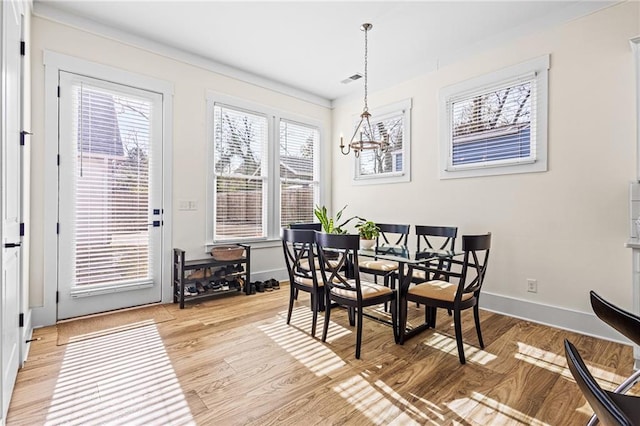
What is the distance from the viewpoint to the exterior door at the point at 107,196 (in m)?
3.08

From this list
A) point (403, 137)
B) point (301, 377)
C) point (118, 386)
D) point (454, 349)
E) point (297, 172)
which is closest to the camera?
point (118, 386)

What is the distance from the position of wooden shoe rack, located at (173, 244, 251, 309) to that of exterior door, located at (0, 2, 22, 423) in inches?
58.8

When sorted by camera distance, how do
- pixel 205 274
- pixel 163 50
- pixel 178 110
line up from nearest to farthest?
pixel 163 50
pixel 178 110
pixel 205 274

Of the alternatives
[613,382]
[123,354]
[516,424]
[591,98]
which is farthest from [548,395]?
[123,354]

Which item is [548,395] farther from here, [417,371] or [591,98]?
[591,98]

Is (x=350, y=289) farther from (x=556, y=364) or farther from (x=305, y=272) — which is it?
(x=556, y=364)

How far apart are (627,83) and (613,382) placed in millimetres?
2345

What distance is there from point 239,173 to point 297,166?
1.04m

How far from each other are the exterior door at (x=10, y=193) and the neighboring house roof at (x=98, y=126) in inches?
40.6

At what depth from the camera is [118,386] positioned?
1.99m

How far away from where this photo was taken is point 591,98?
9.20 ft

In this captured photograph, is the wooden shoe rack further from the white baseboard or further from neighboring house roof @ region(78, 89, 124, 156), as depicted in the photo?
the white baseboard

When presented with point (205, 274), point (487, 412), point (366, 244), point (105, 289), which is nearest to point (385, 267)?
point (366, 244)

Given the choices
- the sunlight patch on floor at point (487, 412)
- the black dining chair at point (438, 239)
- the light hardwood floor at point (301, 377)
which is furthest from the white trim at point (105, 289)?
the sunlight patch on floor at point (487, 412)
